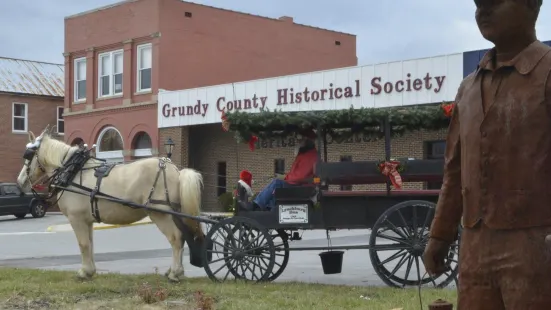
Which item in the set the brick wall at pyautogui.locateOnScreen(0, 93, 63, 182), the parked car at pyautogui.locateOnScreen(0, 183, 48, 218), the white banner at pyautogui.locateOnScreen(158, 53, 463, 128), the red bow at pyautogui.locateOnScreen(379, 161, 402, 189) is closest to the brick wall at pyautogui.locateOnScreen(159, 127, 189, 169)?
Answer: the white banner at pyautogui.locateOnScreen(158, 53, 463, 128)

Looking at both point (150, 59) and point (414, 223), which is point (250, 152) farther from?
point (414, 223)

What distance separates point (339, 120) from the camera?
941cm

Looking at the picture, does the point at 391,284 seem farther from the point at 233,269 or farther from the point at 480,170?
the point at 480,170

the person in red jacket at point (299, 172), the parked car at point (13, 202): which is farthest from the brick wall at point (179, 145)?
the person in red jacket at point (299, 172)

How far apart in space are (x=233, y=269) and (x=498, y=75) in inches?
275

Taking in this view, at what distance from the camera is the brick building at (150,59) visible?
1234 inches

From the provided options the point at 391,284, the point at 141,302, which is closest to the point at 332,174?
the point at 391,284

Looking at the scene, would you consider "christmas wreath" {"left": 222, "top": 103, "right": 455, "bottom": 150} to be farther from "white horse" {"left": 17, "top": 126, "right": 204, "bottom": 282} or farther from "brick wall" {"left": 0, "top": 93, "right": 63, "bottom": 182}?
"brick wall" {"left": 0, "top": 93, "right": 63, "bottom": 182}

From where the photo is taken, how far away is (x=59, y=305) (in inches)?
316

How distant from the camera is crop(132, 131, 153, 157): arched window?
31870 millimetres

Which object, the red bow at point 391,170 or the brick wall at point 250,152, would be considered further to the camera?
the brick wall at point 250,152

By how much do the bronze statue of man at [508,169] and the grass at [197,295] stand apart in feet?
14.5

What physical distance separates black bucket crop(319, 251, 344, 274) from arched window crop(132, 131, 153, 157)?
22478 mm

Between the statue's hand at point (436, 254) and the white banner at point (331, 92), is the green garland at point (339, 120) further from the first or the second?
the white banner at point (331, 92)
